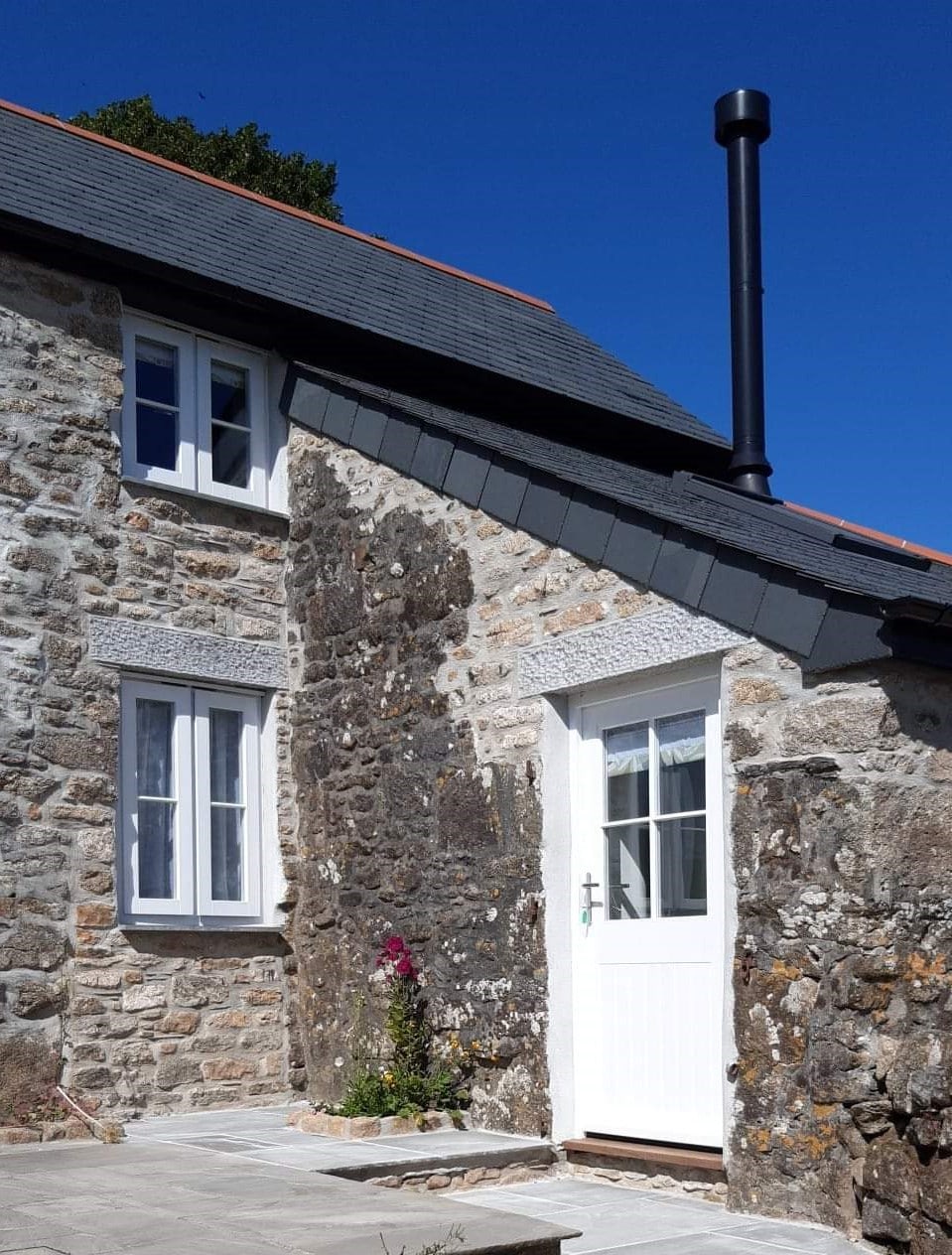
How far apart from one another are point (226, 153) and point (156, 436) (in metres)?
14.1

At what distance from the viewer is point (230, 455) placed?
9.88 meters

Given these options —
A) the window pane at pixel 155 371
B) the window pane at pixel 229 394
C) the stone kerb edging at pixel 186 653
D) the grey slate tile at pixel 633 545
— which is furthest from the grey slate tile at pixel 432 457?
the window pane at pixel 155 371

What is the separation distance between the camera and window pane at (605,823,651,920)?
24.1ft

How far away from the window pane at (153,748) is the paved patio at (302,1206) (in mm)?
2008

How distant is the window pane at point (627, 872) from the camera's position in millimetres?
7348

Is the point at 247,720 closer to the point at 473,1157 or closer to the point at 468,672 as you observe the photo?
the point at 468,672

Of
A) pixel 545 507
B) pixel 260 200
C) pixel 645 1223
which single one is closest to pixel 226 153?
pixel 260 200

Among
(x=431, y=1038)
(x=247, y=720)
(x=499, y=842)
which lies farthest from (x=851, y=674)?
(x=247, y=720)

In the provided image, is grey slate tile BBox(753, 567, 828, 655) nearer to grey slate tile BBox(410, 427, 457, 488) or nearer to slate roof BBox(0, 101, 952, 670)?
slate roof BBox(0, 101, 952, 670)

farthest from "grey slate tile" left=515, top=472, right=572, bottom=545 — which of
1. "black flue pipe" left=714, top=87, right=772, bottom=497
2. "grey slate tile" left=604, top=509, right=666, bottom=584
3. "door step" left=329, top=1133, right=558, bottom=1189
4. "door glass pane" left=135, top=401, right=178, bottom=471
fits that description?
"black flue pipe" left=714, top=87, right=772, bottom=497

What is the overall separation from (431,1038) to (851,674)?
11.0ft

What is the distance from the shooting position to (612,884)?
7.54m

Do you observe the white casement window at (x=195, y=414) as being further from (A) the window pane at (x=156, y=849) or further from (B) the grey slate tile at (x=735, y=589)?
(B) the grey slate tile at (x=735, y=589)

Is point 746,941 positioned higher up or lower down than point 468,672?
lower down
